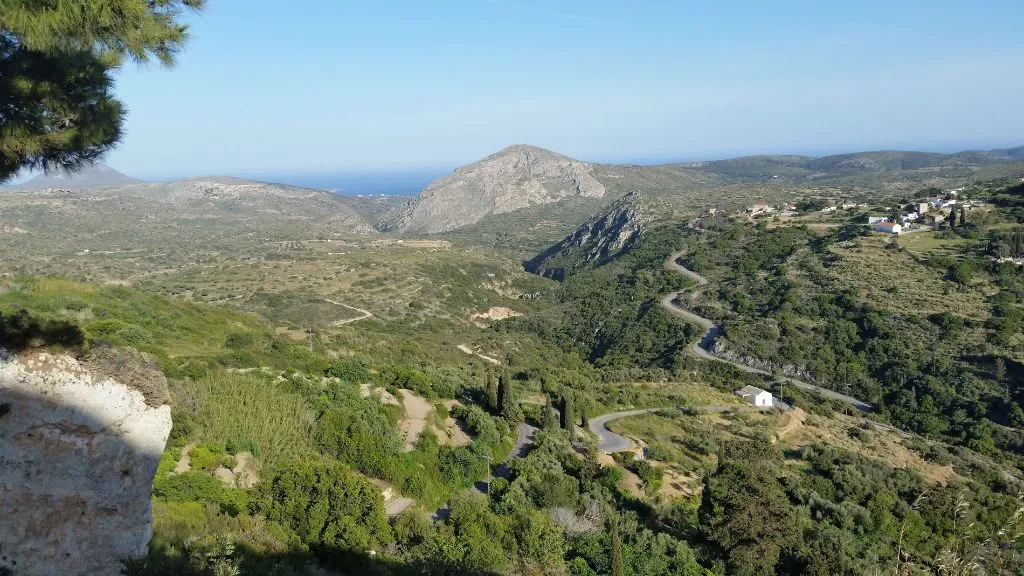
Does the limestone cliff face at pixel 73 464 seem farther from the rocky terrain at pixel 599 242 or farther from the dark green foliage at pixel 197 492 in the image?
the rocky terrain at pixel 599 242

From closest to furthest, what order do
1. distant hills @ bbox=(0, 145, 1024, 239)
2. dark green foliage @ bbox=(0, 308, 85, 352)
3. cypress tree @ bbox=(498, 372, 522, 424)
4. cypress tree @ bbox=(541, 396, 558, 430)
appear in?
dark green foliage @ bbox=(0, 308, 85, 352) < cypress tree @ bbox=(498, 372, 522, 424) < cypress tree @ bbox=(541, 396, 558, 430) < distant hills @ bbox=(0, 145, 1024, 239)

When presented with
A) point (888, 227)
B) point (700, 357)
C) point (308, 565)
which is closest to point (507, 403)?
point (308, 565)

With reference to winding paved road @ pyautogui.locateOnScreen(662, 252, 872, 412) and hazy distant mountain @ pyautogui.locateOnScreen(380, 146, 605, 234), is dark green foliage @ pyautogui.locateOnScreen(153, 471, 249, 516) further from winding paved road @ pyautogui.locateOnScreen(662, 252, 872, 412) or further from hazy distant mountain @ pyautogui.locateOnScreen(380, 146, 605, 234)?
hazy distant mountain @ pyautogui.locateOnScreen(380, 146, 605, 234)

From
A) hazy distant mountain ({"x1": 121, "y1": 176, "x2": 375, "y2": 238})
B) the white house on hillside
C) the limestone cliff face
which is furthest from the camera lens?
hazy distant mountain ({"x1": 121, "y1": 176, "x2": 375, "y2": 238})

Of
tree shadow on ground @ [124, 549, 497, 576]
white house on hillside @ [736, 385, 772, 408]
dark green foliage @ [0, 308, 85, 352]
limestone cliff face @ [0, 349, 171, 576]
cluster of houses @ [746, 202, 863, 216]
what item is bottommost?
white house on hillside @ [736, 385, 772, 408]

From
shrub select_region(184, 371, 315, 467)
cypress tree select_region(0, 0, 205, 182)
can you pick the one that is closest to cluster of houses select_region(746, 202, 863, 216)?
shrub select_region(184, 371, 315, 467)

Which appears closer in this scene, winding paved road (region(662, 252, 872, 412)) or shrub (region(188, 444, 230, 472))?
shrub (region(188, 444, 230, 472))
